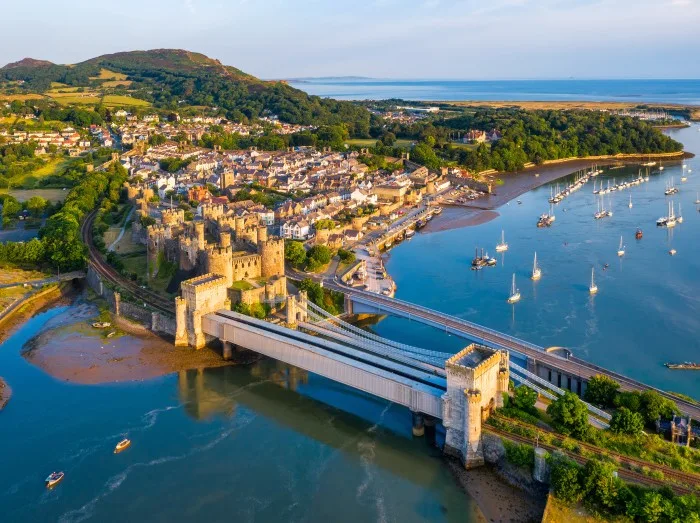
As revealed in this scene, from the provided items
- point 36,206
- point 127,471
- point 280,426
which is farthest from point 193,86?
point 127,471

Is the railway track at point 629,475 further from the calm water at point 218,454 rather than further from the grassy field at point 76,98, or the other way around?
the grassy field at point 76,98

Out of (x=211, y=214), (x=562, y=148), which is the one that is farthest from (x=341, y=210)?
(x=562, y=148)

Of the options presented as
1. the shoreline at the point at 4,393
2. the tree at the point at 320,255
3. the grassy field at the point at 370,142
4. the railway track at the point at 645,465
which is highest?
Result: the grassy field at the point at 370,142

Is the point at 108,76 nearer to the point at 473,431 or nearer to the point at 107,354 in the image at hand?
the point at 107,354

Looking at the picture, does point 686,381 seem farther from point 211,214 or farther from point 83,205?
point 83,205

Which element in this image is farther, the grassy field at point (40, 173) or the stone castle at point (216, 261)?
the grassy field at point (40, 173)

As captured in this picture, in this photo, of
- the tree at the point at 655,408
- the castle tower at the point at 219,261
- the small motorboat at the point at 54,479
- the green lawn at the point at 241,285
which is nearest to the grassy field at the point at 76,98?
the green lawn at the point at 241,285

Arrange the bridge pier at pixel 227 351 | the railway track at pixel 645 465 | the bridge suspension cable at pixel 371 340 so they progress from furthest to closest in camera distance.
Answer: the bridge pier at pixel 227 351 → the bridge suspension cable at pixel 371 340 → the railway track at pixel 645 465
